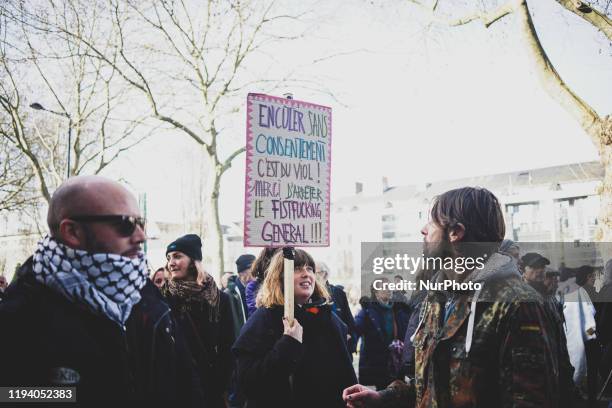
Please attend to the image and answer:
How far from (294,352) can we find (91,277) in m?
1.67

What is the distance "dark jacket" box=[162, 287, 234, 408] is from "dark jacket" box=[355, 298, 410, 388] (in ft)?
9.91

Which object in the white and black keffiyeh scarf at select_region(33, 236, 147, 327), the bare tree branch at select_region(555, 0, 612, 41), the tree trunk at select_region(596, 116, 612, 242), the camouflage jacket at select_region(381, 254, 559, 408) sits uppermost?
the bare tree branch at select_region(555, 0, 612, 41)

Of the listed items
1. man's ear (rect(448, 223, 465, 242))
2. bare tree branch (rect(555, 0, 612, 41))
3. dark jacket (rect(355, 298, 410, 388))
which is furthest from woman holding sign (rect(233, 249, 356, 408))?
bare tree branch (rect(555, 0, 612, 41))

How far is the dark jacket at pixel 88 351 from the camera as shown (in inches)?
68.9

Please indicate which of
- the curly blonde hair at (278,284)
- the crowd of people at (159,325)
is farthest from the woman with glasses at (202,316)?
the crowd of people at (159,325)

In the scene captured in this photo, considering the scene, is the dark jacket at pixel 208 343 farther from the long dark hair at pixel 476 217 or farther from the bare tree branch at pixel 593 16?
the bare tree branch at pixel 593 16

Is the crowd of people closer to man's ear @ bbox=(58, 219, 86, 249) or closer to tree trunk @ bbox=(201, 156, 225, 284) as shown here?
man's ear @ bbox=(58, 219, 86, 249)

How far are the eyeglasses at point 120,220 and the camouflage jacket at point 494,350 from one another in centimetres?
134

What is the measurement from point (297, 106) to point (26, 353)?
2.86 meters

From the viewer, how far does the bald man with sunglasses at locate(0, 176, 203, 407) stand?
177 cm

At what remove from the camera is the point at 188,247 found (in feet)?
15.0

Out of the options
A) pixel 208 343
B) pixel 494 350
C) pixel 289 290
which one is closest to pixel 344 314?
pixel 208 343

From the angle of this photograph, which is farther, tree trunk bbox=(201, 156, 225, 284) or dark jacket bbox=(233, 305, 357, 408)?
tree trunk bbox=(201, 156, 225, 284)

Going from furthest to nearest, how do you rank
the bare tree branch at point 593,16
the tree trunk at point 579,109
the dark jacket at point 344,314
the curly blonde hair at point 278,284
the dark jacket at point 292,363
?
the bare tree branch at point 593,16 → the tree trunk at point 579,109 → the dark jacket at point 344,314 → the curly blonde hair at point 278,284 → the dark jacket at point 292,363
